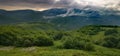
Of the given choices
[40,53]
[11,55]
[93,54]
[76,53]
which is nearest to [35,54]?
[40,53]

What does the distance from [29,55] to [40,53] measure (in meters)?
8.54

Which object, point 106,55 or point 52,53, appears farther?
point 106,55

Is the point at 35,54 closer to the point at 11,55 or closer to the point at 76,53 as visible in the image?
the point at 11,55

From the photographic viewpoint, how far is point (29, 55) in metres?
174

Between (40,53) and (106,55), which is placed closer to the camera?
(40,53)

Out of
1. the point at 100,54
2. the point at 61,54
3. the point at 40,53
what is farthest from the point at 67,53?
the point at 100,54

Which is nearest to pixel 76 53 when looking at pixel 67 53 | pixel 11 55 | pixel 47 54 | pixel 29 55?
pixel 67 53

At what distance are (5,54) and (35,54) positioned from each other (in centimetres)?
2031

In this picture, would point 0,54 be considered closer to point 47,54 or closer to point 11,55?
point 11,55

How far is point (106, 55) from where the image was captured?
19825cm

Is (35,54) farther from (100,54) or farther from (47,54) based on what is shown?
(100,54)

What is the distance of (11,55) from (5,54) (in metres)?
6.47

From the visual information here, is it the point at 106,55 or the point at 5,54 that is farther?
the point at 106,55

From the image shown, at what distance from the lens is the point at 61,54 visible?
6949 inches
